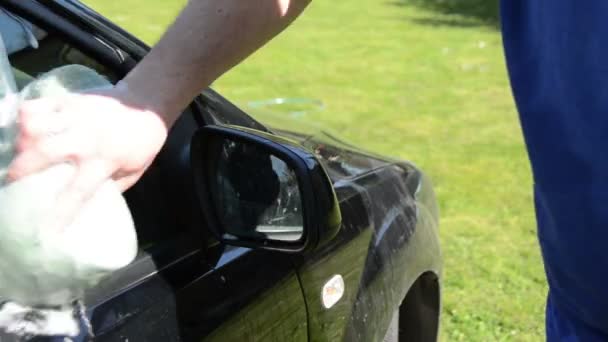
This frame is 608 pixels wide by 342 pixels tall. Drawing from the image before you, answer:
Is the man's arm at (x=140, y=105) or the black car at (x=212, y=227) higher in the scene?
the man's arm at (x=140, y=105)

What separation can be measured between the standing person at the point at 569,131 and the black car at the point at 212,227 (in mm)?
446

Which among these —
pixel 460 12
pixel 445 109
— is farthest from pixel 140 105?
pixel 460 12

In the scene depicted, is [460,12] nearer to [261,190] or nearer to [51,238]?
[261,190]

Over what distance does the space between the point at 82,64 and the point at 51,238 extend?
0.62 metres

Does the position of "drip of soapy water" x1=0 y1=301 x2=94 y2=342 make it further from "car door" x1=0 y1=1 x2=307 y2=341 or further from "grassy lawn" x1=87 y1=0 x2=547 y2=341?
"grassy lawn" x1=87 y1=0 x2=547 y2=341

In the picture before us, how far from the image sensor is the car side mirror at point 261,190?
1518 mm

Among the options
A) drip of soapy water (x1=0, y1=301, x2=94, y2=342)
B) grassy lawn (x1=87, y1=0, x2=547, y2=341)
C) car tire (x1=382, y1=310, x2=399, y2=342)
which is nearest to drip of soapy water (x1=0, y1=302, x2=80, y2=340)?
drip of soapy water (x1=0, y1=301, x2=94, y2=342)

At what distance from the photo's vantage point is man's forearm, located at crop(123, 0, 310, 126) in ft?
3.78

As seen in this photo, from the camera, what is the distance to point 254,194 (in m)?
1.64

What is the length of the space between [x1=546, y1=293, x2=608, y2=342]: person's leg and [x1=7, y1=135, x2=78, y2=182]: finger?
811 millimetres

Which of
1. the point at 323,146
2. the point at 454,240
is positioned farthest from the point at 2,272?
the point at 454,240

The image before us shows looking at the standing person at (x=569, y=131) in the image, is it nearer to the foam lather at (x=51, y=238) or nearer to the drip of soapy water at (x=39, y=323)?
the foam lather at (x=51, y=238)

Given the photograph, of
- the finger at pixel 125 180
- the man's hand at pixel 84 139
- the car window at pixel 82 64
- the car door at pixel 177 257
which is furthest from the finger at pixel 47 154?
the car window at pixel 82 64

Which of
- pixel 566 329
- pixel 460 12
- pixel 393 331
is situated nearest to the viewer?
pixel 566 329
